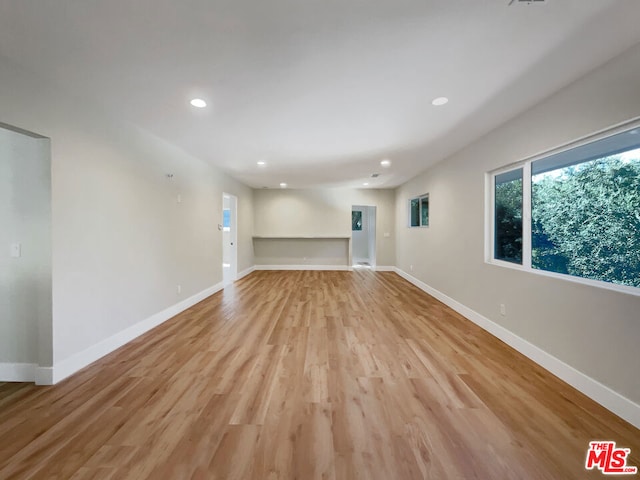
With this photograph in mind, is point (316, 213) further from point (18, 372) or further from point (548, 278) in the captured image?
point (18, 372)

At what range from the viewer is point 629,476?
134cm

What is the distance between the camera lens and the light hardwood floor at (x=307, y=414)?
1.39 meters

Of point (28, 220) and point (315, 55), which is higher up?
point (315, 55)

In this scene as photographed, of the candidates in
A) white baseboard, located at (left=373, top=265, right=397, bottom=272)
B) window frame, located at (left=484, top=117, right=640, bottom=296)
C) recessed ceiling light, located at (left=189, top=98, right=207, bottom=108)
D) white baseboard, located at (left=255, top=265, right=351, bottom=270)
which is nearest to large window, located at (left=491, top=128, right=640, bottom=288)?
window frame, located at (left=484, top=117, right=640, bottom=296)

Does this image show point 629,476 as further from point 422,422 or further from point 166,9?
point 166,9

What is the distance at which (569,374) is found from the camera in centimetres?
211

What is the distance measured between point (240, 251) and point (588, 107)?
6.40m

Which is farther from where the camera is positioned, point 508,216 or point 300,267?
point 300,267

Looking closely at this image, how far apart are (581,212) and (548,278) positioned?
0.62m

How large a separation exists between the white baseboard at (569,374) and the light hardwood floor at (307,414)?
0.21 feet

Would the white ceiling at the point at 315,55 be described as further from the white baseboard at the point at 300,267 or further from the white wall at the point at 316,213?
the white baseboard at the point at 300,267

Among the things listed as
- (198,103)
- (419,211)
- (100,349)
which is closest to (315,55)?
(198,103)

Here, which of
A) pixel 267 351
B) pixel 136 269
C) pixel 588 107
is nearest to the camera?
pixel 588 107

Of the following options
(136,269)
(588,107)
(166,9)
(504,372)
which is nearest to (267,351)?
(136,269)
